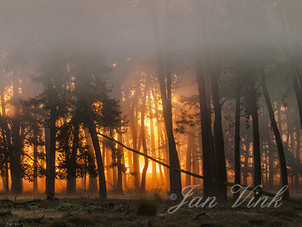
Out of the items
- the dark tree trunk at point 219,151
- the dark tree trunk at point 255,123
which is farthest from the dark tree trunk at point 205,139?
the dark tree trunk at point 255,123

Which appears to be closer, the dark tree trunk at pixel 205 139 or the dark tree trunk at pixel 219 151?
the dark tree trunk at pixel 205 139

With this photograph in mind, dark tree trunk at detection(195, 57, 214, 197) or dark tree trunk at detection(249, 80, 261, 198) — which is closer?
dark tree trunk at detection(195, 57, 214, 197)

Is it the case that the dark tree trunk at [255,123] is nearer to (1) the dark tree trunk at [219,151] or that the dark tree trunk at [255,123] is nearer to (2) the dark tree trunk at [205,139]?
(1) the dark tree trunk at [219,151]

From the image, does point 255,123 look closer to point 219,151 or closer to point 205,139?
point 219,151

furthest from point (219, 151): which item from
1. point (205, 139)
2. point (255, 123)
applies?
point (255, 123)

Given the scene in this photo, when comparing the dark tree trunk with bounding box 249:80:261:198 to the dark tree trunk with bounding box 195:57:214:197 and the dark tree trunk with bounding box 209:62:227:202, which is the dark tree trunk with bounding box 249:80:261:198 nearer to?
the dark tree trunk with bounding box 209:62:227:202

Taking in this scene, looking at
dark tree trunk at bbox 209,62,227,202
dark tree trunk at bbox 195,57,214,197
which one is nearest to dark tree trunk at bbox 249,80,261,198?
dark tree trunk at bbox 209,62,227,202

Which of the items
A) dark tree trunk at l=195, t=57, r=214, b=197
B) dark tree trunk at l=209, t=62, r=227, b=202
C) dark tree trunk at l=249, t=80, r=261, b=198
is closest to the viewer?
dark tree trunk at l=195, t=57, r=214, b=197

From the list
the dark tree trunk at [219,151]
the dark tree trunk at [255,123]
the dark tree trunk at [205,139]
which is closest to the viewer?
the dark tree trunk at [205,139]

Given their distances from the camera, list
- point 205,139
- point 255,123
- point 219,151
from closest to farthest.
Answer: point 205,139 → point 219,151 → point 255,123

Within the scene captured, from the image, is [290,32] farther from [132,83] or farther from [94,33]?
[132,83]

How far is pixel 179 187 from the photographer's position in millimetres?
19812

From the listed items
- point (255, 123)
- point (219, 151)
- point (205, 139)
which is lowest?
point (219, 151)

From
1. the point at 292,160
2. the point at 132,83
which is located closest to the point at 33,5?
the point at 132,83
